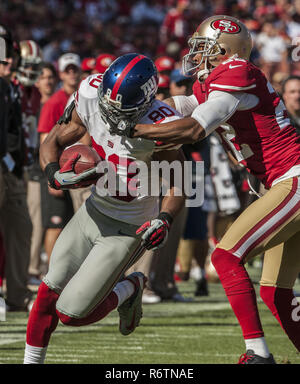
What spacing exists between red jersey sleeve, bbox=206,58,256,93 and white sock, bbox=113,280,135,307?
116cm

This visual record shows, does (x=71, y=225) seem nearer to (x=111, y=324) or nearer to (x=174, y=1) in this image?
(x=111, y=324)

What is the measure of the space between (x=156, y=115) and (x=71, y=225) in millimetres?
715

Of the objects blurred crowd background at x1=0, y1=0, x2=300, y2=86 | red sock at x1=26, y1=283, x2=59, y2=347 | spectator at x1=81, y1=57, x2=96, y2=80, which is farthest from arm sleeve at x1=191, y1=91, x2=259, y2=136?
blurred crowd background at x1=0, y1=0, x2=300, y2=86

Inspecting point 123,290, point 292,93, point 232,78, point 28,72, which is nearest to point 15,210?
point 28,72

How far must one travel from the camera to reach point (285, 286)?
4477mm

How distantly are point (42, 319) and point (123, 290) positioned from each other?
542 mm

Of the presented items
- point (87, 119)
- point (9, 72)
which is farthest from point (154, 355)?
point (9, 72)

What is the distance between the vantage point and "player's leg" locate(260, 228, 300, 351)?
14.6 feet

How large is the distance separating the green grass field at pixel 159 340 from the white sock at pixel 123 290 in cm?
47

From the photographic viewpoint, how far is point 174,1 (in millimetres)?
20359

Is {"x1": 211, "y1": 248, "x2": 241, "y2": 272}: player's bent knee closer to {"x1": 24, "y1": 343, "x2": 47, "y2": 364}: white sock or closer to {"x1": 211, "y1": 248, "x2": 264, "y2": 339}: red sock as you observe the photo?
{"x1": 211, "y1": 248, "x2": 264, "y2": 339}: red sock

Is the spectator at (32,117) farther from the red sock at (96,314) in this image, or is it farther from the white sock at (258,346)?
the white sock at (258,346)

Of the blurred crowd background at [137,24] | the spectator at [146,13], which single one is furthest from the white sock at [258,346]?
the spectator at [146,13]

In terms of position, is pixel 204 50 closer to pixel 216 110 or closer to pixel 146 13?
pixel 216 110
